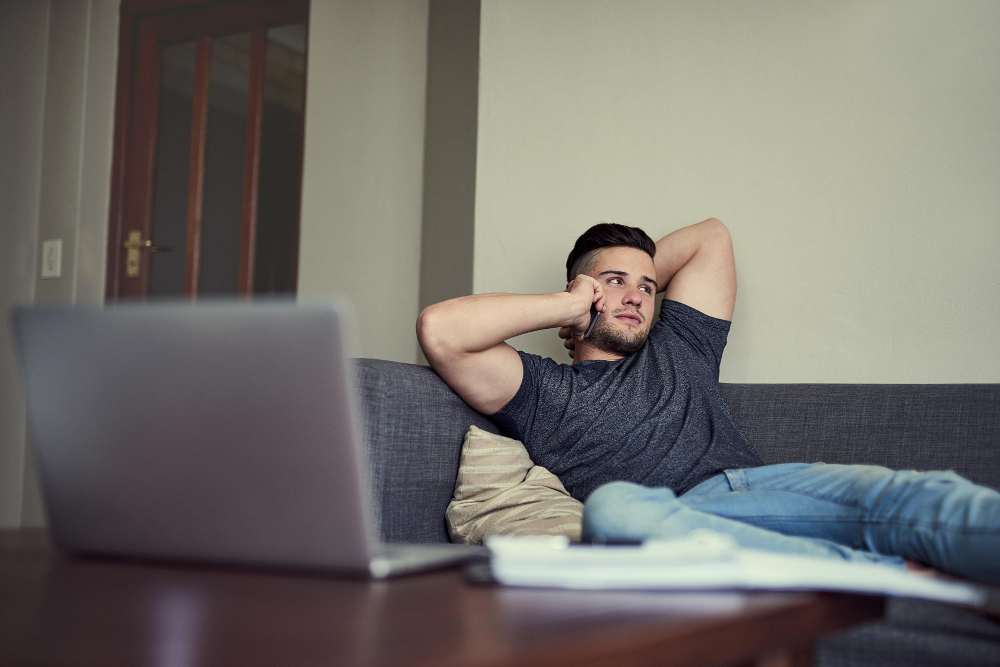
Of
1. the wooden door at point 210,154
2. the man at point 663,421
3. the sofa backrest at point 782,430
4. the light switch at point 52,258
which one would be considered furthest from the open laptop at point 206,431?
the light switch at point 52,258

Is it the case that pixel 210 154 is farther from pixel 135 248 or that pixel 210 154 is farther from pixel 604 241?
pixel 604 241

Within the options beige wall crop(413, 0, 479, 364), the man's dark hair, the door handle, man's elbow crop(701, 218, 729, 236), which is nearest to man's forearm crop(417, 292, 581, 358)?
the man's dark hair

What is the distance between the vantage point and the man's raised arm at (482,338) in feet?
5.72

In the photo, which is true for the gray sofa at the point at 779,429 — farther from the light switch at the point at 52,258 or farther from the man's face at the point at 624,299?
the light switch at the point at 52,258

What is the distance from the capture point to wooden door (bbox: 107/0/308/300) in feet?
10.4

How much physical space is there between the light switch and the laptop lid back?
2791mm

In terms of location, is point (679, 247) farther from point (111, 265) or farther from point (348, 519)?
point (111, 265)

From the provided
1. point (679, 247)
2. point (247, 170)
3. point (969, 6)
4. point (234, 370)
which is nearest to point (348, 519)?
point (234, 370)

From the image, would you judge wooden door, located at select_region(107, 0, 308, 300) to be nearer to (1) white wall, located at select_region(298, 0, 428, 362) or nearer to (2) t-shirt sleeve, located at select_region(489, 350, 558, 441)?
(1) white wall, located at select_region(298, 0, 428, 362)

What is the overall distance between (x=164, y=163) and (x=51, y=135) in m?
0.46

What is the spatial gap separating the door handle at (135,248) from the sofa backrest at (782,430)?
1.85m

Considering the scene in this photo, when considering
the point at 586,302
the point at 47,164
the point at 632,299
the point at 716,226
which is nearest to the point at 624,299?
the point at 632,299

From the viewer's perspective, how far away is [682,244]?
2.07 metres

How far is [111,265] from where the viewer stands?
3229mm
